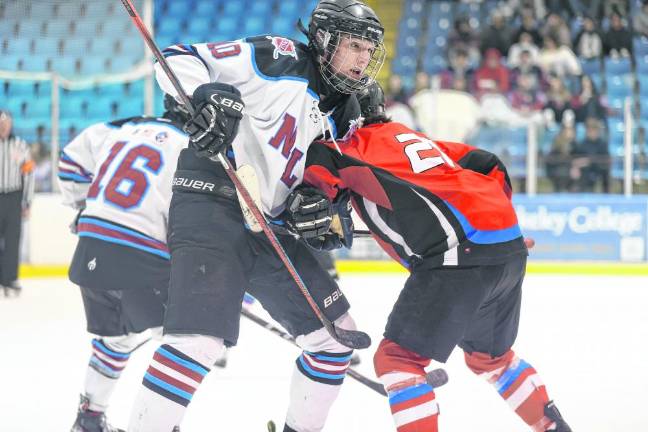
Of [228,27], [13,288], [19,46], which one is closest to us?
[13,288]

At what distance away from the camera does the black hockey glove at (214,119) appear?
2.09 meters

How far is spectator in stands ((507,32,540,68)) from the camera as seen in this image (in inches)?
362

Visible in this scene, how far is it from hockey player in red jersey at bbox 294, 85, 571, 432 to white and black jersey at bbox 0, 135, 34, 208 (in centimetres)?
439

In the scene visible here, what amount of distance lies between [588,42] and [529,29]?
612mm

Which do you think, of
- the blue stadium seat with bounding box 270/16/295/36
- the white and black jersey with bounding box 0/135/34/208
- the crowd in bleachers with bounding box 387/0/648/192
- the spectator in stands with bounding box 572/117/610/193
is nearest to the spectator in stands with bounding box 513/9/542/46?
the crowd in bleachers with bounding box 387/0/648/192

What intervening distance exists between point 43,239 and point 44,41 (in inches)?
71.6

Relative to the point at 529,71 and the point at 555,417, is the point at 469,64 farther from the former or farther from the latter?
the point at 555,417

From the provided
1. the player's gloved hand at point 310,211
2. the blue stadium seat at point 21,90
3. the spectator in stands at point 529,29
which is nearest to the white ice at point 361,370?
the player's gloved hand at point 310,211

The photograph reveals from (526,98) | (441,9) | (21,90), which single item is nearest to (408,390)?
(21,90)

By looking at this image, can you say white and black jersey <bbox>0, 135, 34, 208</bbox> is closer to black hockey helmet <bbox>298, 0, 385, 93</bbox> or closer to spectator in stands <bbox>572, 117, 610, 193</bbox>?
spectator in stands <bbox>572, 117, 610, 193</bbox>

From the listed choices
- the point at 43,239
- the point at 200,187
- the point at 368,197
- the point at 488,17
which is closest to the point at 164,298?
the point at 200,187

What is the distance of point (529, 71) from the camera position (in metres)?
8.95

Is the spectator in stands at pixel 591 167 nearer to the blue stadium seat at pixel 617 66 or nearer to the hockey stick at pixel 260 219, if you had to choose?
the blue stadium seat at pixel 617 66

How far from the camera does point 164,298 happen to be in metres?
2.83
